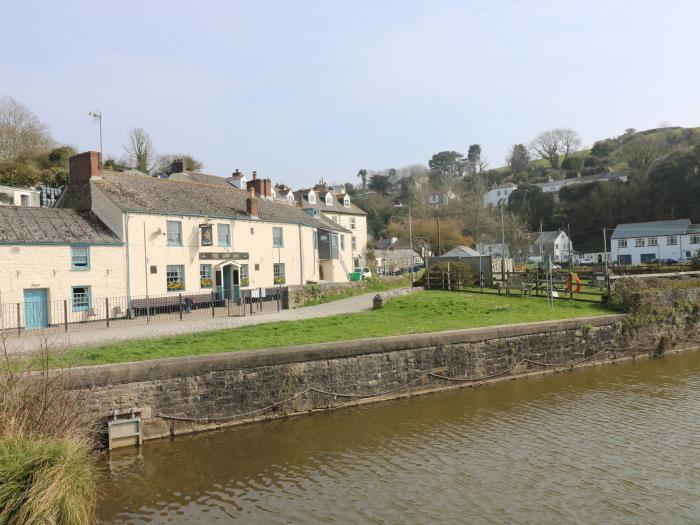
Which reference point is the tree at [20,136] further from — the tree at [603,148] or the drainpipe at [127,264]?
the tree at [603,148]

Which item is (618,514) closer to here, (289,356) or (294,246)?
(289,356)

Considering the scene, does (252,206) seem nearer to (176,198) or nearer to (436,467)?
(176,198)

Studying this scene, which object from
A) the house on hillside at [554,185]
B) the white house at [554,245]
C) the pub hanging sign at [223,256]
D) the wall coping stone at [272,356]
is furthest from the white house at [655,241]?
the wall coping stone at [272,356]

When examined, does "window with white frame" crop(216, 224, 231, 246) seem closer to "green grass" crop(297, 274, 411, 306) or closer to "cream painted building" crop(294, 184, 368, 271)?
"green grass" crop(297, 274, 411, 306)

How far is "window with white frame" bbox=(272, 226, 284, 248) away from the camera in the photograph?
34.1 m

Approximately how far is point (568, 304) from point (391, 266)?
4114 cm

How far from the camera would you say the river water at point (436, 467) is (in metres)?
8.41

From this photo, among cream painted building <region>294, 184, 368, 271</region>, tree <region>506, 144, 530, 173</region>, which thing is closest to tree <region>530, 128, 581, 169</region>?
tree <region>506, 144, 530, 173</region>

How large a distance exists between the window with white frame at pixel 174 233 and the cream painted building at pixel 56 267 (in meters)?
2.89

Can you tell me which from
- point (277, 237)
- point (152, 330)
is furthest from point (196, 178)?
point (152, 330)

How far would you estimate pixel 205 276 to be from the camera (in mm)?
29469

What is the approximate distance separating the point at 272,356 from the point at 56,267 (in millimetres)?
14722

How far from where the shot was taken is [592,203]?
82.2 metres

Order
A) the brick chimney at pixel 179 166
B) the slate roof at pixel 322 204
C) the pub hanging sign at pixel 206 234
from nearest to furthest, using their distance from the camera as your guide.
→ the pub hanging sign at pixel 206 234 → the brick chimney at pixel 179 166 → the slate roof at pixel 322 204
